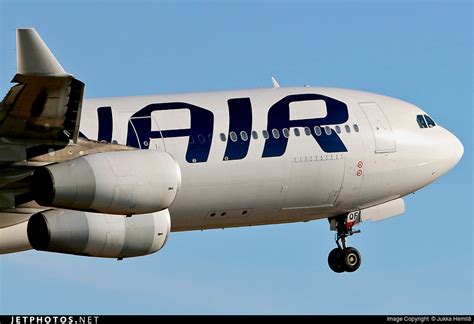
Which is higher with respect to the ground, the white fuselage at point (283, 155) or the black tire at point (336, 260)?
the white fuselage at point (283, 155)

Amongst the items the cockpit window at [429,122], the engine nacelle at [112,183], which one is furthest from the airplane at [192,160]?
the cockpit window at [429,122]

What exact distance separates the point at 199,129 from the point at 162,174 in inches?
163

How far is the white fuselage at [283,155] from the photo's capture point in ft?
129

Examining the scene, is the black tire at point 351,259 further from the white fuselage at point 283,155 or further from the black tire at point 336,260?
the white fuselage at point 283,155

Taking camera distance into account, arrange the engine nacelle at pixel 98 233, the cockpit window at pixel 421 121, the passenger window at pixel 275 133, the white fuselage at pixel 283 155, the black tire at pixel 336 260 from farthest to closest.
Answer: the cockpit window at pixel 421 121
the black tire at pixel 336 260
the passenger window at pixel 275 133
the white fuselage at pixel 283 155
the engine nacelle at pixel 98 233

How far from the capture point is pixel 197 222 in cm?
4072

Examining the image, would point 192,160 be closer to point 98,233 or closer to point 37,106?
point 98,233

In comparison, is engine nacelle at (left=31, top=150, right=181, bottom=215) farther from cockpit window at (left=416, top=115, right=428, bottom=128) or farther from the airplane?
cockpit window at (left=416, top=115, right=428, bottom=128)

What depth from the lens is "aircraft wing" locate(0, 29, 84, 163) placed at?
32.9 meters

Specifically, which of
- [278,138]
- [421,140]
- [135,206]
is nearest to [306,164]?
[278,138]

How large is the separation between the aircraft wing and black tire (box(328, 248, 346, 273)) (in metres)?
10.8

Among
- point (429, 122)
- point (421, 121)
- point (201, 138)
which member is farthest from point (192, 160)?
point (429, 122)

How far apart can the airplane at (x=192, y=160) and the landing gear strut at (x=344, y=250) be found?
0.04 metres

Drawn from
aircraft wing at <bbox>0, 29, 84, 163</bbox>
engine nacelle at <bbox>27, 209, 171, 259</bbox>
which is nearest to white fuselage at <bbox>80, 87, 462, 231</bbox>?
engine nacelle at <bbox>27, 209, 171, 259</bbox>
